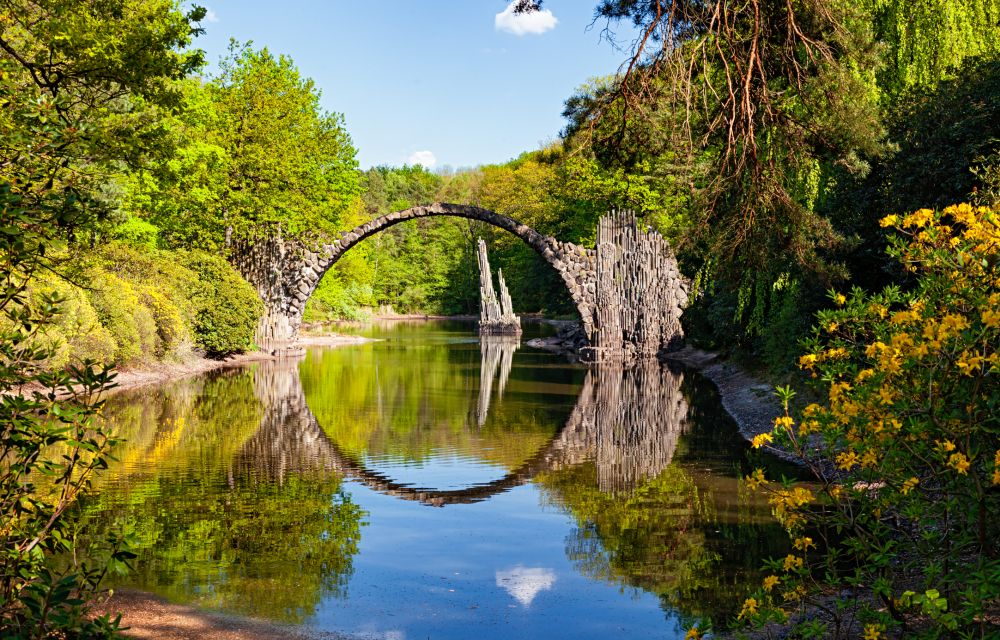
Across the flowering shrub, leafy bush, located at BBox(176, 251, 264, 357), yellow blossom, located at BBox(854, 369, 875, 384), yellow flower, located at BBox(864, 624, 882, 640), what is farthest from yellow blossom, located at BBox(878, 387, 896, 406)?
leafy bush, located at BBox(176, 251, 264, 357)

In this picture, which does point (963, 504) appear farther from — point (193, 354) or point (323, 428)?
point (193, 354)

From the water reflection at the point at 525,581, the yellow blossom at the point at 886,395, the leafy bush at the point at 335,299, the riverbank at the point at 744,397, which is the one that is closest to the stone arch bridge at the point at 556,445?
the riverbank at the point at 744,397

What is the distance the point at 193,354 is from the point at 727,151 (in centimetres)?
2557

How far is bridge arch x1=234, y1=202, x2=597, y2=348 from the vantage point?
36.9 m

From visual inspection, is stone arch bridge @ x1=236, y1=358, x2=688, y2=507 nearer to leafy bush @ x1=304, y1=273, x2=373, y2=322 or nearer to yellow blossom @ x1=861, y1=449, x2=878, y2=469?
yellow blossom @ x1=861, y1=449, x2=878, y2=469

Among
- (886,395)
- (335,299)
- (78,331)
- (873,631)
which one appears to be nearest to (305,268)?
(335,299)

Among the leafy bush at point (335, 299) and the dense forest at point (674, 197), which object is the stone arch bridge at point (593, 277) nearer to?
the dense forest at point (674, 197)

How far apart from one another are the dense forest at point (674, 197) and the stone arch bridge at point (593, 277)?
107 cm

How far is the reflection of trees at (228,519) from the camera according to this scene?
340 inches

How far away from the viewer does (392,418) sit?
20.6 meters

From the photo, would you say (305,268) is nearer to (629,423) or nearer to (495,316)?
(495,316)

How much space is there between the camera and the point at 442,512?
40.1 ft

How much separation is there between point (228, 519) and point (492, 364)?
2369 cm

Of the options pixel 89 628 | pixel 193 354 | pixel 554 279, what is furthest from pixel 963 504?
pixel 554 279
